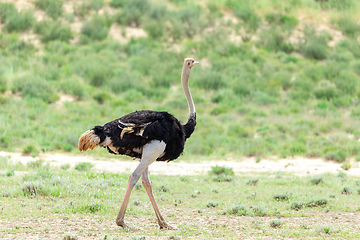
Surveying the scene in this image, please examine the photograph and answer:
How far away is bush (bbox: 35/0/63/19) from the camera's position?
27070 millimetres

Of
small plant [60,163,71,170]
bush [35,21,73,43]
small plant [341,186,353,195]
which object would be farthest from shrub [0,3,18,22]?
small plant [341,186,353,195]

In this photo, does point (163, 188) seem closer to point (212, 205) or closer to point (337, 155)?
point (212, 205)

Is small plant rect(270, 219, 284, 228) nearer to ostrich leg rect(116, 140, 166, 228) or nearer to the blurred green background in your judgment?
ostrich leg rect(116, 140, 166, 228)

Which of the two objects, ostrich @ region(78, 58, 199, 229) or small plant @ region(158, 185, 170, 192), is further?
small plant @ region(158, 185, 170, 192)

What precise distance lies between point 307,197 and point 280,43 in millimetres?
18717

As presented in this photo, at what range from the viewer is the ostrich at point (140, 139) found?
7.14m

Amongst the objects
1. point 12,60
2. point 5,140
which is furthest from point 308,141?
point 12,60

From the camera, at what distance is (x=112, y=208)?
856 cm

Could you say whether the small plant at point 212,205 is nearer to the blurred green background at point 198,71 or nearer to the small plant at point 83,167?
the small plant at point 83,167

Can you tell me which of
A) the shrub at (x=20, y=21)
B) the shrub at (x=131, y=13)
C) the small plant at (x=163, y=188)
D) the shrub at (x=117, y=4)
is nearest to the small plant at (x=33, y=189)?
the small plant at (x=163, y=188)

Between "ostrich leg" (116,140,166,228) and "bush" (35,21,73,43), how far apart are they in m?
19.3

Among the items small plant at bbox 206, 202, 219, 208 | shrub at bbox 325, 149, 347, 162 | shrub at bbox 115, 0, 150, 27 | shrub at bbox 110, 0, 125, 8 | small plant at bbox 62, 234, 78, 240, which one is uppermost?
shrub at bbox 110, 0, 125, 8

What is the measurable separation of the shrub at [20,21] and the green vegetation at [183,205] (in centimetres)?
1466

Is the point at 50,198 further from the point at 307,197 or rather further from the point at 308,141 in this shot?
the point at 308,141
